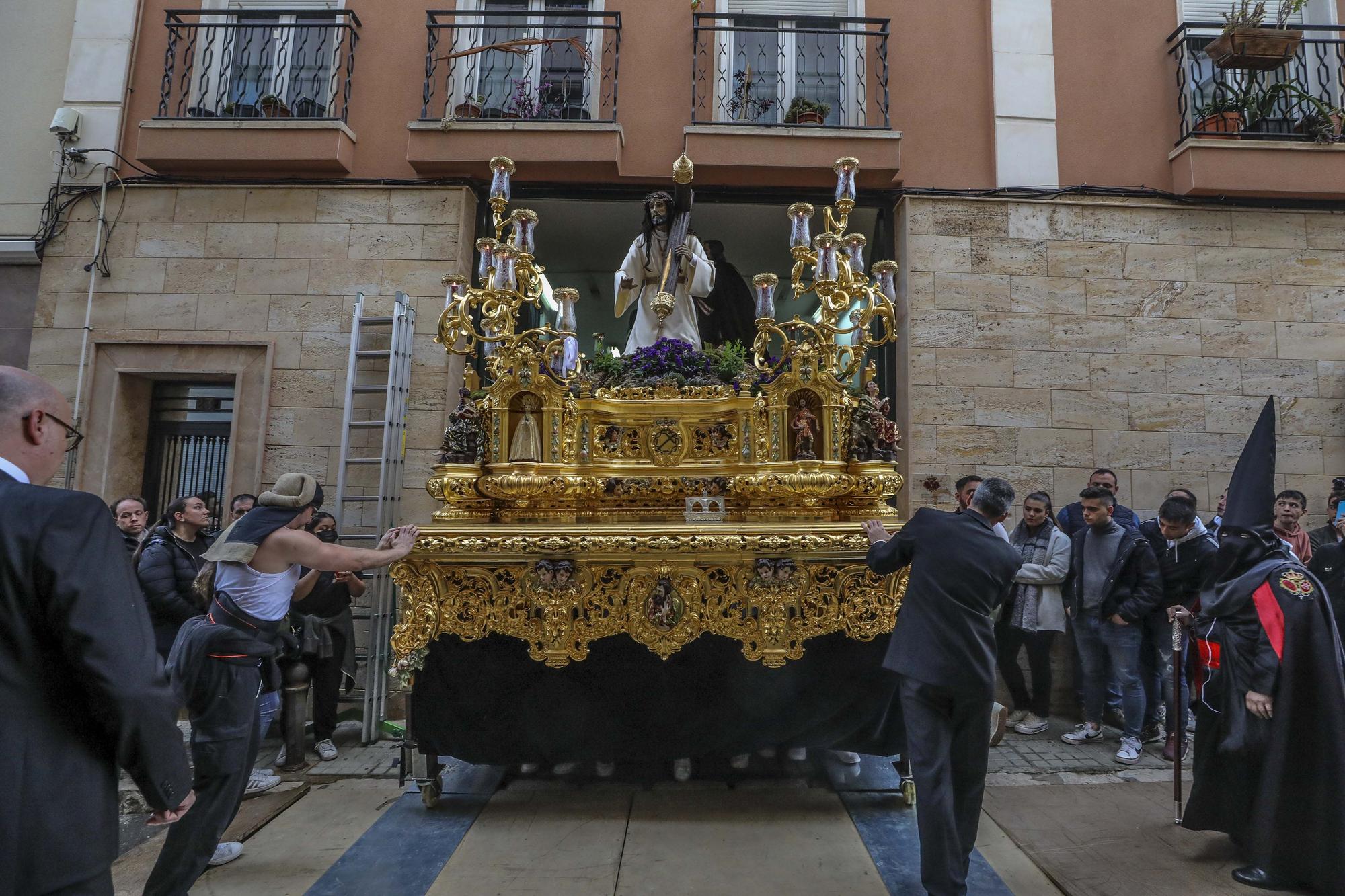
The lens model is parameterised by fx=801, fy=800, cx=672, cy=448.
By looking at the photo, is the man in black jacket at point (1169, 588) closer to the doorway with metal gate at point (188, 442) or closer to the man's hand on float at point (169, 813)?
the man's hand on float at point (169, 813)

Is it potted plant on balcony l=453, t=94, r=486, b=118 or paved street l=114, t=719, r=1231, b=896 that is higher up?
potted plant on balcony l=453, t=94, r=486, b=118

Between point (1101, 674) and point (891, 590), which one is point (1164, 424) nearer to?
point (1101, 674)

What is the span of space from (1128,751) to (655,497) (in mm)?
3618

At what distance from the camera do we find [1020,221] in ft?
25.0

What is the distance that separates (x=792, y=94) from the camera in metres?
8.24

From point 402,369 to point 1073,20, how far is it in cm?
736

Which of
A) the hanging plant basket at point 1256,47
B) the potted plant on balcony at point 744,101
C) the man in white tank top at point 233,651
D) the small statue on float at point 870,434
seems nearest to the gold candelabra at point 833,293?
the small statue on float at point 870,434

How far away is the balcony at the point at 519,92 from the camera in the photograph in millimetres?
7539

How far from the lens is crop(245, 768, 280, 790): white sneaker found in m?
4.68

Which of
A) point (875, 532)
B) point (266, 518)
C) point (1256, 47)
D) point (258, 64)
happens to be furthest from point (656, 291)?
point (1256, 47)

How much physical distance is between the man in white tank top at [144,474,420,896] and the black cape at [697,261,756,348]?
3.49 metres

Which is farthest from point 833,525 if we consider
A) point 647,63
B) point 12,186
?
point 12,186

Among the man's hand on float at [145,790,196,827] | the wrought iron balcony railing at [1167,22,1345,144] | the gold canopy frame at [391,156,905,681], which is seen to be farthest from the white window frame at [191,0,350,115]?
the wrought iron balcony railing at [1167,22,1345,144]

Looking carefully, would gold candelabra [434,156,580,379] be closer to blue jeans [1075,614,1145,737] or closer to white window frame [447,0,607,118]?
white window frame [447,0,607,118]
